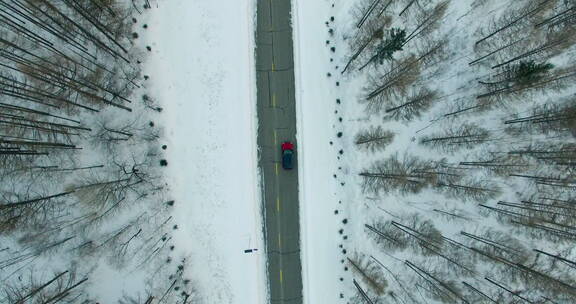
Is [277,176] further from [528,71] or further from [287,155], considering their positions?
[528,71]

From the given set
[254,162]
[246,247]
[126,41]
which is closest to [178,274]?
[246,247]

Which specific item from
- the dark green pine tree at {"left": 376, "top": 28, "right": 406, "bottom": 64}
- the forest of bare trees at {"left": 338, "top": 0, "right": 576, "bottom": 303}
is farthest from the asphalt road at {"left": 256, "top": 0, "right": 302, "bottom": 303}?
the dark green pine tree at {"left": 376, "top": 28, "right": 406, "bottom": 64}

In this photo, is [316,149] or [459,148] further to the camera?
[316,149]

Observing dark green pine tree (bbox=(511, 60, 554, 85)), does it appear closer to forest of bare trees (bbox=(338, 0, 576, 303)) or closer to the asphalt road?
forest of bare trees (bbox=(338, 0, 576, 303))

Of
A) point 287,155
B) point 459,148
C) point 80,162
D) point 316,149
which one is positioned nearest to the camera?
point 80,162

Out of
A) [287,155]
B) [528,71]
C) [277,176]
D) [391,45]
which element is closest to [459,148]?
[528,71]
